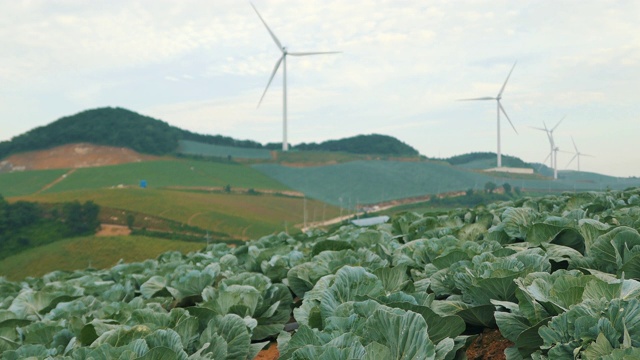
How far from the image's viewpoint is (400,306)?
3.34m

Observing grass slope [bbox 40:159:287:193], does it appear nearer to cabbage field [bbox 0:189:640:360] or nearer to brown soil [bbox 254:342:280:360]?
cabbage field [bbox 0:189:640:360]

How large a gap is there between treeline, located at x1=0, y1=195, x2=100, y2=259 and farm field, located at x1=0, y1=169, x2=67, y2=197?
890 inches

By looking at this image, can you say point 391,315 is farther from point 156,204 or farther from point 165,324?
point 156,204

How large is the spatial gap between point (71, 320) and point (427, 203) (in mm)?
118892

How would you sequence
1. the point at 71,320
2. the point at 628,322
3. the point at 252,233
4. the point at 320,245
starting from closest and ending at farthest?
the point at 628,322, the point at 71,320, the point at 320,245, the point at 252,233

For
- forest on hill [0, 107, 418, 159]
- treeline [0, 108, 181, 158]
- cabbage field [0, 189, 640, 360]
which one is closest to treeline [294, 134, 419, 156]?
forest on hill [0, 107, 418, 159]

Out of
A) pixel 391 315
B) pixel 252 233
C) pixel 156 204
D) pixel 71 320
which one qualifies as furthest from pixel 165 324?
pixel 156 204

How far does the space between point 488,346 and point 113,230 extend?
10372cm

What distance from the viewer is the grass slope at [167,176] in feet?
416

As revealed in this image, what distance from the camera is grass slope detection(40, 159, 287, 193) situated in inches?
4998

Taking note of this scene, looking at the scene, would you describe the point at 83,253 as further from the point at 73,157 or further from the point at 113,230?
the point at 73,157

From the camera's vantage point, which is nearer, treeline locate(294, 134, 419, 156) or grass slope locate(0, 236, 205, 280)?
grass slope locate(0, 236, 205, 280)

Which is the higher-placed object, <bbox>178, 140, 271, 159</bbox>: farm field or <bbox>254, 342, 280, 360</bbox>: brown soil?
<bbox>178, 140, 271, 159</bbox>: farm field

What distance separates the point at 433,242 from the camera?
5277 millimetres
